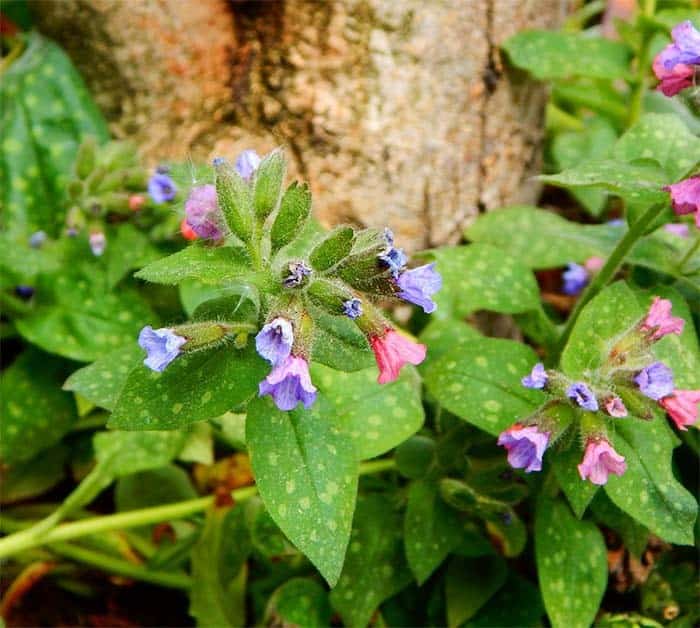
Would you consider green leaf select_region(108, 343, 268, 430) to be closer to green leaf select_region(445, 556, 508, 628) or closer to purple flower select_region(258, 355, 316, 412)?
purple flower select_region(258, 355, 316, 412)

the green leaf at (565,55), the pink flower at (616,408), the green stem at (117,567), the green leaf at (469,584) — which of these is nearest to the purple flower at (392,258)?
the pink flower at (616,408)

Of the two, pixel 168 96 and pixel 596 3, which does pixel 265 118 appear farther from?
pixel 596 3

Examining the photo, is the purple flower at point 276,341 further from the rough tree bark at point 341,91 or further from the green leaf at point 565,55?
the green leaf at point 565,55

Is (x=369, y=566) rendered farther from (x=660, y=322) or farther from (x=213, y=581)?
(x=660, y=322)

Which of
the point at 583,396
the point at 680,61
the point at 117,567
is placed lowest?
the point at 117,567

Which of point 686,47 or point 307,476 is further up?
point 686,47

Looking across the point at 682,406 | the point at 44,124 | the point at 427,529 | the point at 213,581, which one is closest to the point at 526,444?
the point at 682,406

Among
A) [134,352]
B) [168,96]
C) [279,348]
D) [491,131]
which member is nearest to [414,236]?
[491,131]
